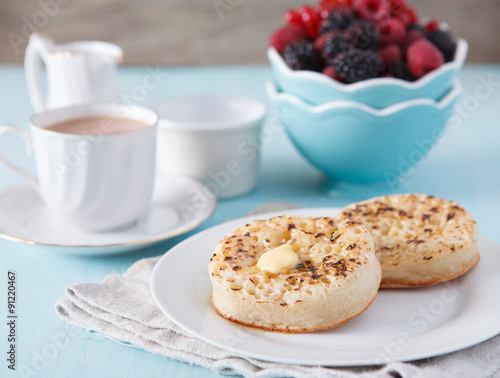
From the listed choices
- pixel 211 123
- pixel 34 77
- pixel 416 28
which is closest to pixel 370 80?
pixel 416 28

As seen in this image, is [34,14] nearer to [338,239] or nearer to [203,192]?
[203,192]

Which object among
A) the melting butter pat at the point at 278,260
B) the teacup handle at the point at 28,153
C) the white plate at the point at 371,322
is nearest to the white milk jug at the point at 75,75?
the teacup handle at the point at 28,153

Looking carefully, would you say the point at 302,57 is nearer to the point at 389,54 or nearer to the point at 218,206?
the point at 389,54

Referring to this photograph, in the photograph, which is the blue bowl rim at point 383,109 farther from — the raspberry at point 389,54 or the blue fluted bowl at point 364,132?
the raspberry at point 389,54

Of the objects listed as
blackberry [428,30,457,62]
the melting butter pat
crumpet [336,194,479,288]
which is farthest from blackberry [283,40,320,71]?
the melting butter pat

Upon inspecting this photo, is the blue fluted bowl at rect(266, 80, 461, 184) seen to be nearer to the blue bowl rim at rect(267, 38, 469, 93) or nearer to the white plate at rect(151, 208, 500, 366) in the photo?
the blue bowl rim at rect(267, 38, 469, 93)
